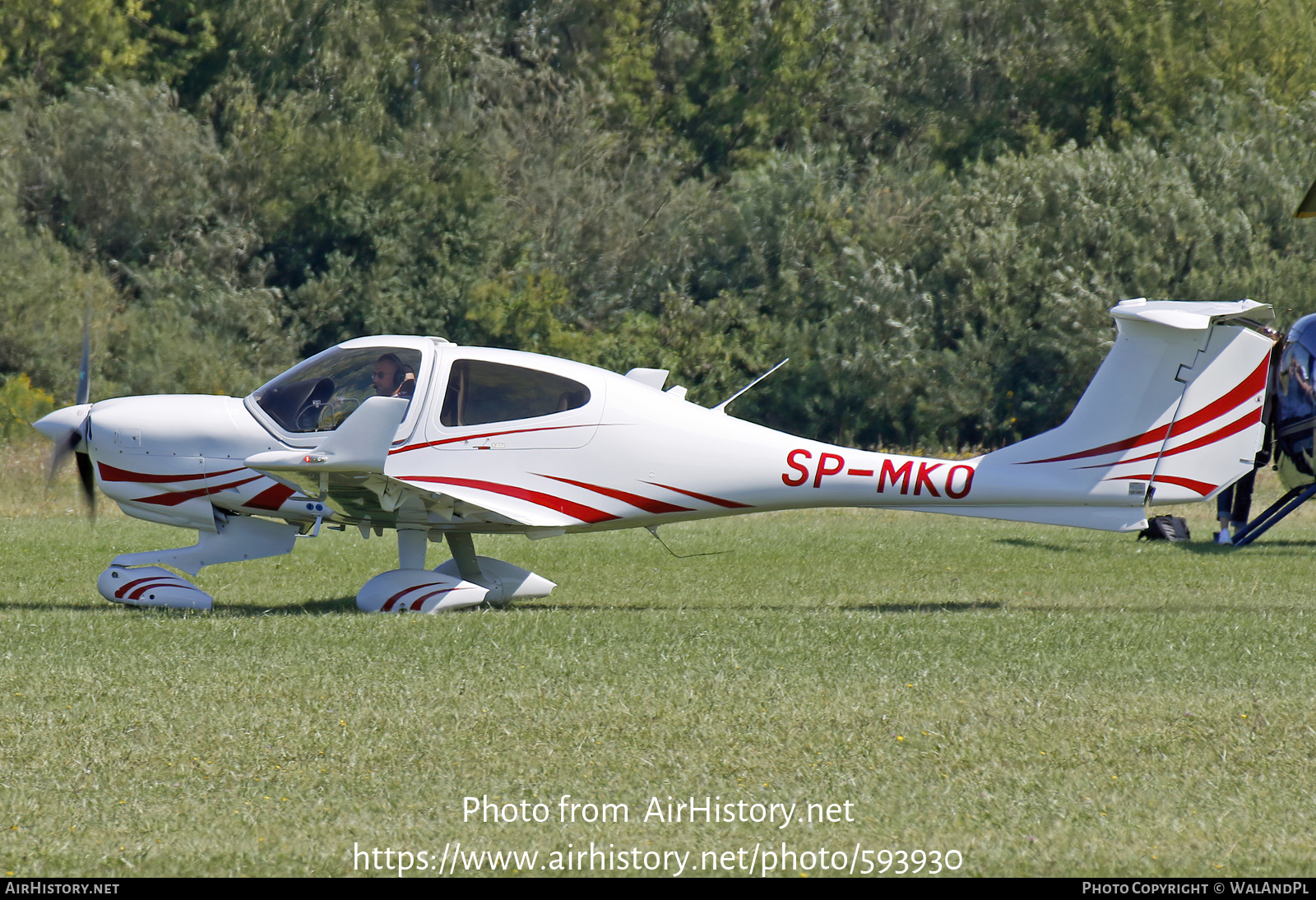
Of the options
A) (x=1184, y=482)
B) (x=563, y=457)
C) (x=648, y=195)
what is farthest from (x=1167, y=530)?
(x=648, y=195)

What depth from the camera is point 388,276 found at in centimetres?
3931

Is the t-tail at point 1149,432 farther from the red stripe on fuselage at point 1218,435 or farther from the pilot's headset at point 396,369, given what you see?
the pilot's headset at point 396,369

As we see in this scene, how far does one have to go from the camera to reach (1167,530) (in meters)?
17.2

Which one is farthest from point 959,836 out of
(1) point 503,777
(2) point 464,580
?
(2) point 464,580

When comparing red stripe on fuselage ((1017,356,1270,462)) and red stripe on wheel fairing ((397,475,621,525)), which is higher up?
red stripe on fuselage ((1017,356,1270,462))

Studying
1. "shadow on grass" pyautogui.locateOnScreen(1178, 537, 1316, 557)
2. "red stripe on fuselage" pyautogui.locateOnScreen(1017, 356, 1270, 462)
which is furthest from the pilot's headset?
"shadow on grass" pyautogui.locateOnScreen(1178, 537, 1316, 557)

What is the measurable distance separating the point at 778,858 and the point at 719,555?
10.6 metres

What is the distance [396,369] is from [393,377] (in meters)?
0.07

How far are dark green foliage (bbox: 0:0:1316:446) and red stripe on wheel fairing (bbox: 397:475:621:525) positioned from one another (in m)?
27.0

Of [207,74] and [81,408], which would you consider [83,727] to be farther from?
[207,74]

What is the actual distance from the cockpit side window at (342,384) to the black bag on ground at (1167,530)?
1081cm

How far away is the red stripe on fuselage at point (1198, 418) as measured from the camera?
979 centimetres

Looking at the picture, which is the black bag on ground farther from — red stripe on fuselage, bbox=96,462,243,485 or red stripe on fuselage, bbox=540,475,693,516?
red stripe on fuselage, bbox=96,462,243,485

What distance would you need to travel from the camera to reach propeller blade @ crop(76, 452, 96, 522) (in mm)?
10961
